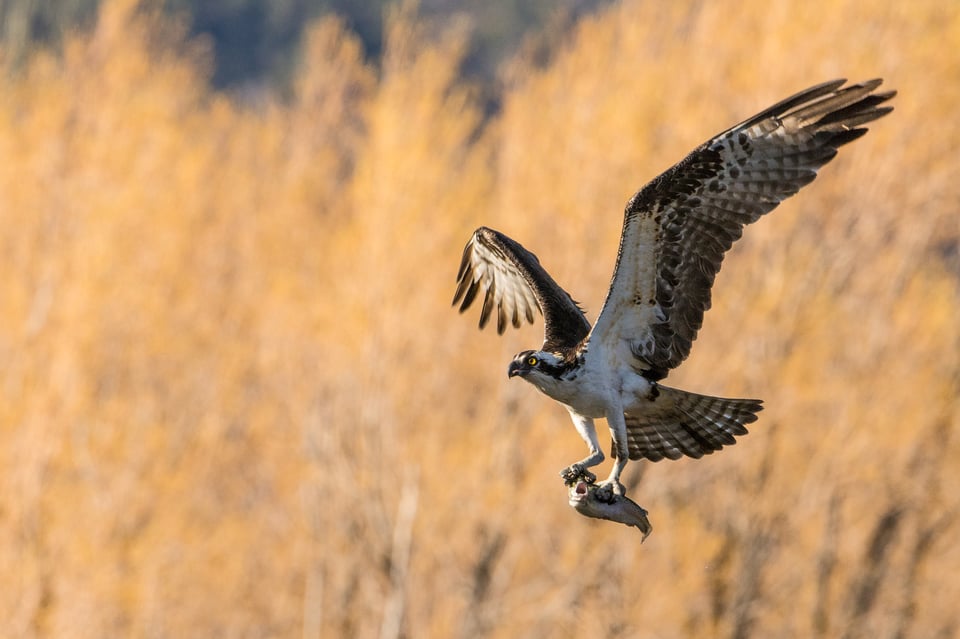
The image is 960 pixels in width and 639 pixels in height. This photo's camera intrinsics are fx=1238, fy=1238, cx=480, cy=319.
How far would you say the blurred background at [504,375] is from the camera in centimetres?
1519

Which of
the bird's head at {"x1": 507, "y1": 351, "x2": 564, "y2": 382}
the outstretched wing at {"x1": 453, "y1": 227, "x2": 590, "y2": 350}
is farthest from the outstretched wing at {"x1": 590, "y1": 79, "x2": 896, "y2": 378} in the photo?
the outstretched wing at {"x1": 453, "y1": 227, "x2": 590, "y2": 350}

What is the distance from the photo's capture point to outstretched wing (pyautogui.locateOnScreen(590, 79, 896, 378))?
547 cm

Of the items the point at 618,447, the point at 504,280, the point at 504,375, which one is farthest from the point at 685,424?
the point at 504,375

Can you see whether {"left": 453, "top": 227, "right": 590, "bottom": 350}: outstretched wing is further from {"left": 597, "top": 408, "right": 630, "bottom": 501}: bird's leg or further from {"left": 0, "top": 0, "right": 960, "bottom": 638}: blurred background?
{"left": 0, "top": 0, "right": 960, "bottom": 638}: blurred background

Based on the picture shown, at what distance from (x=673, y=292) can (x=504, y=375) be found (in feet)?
33.1

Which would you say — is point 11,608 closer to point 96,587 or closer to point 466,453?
point 96,587

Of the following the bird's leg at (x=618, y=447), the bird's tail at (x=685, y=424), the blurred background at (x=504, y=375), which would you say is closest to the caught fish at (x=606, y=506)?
the bird's leg at (x=618, y=447)

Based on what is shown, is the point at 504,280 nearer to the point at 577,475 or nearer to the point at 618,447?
the point at 618,447

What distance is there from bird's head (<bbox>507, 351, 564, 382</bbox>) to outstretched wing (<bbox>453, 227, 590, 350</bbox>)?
0.86 m

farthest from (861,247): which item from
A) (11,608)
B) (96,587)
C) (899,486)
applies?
(11,608)

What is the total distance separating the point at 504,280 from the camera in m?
7.51

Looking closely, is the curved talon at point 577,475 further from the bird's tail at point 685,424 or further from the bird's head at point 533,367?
the bird's tail at point 685,424

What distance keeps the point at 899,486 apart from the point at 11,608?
11170 mm

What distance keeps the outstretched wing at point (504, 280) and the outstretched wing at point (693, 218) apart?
0.54 m
